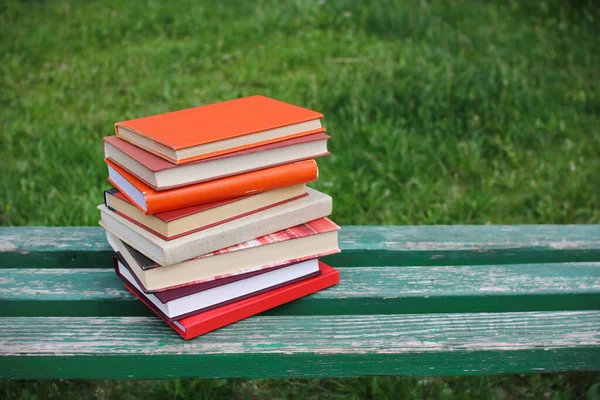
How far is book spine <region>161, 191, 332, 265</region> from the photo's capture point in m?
1.48

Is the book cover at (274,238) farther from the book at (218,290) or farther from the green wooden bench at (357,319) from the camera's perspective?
the green wooden bench at (357,319)

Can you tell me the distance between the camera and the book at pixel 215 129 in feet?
4.84

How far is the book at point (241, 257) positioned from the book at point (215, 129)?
0.23m

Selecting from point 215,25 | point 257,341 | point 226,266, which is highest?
point 215,25

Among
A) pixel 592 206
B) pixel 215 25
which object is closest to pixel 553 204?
pixel 592 206

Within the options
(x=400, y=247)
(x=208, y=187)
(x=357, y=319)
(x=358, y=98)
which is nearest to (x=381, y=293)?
(x=357, y=319)

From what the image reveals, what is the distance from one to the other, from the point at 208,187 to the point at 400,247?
0.69 meters

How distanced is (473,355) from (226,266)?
0.58m

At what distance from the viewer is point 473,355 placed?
1.50m

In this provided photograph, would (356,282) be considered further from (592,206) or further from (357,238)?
(592,206)

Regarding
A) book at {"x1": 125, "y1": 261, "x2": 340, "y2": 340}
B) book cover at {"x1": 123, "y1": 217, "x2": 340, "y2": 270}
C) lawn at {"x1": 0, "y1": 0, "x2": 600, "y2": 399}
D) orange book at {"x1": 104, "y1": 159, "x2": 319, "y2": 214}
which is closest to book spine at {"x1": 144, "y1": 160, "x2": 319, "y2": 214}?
orange book at {"x1": 104, "y1": 159, "x2": 319, "y2": 214}

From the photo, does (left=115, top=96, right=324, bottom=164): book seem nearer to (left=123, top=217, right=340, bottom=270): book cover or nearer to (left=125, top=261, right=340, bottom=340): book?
(left=123, top=217, right=340, bottom=270): book cover

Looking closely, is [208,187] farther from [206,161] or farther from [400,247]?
[400,247]

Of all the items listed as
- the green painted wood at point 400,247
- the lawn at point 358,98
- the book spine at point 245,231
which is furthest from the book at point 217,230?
the lawn at point 358,98
